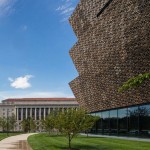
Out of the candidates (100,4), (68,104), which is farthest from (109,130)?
(68,104)

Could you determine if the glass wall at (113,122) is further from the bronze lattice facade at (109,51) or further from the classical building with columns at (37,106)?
the classical building with columns at (37,106)

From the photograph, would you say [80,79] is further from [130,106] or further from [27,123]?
[27,123]

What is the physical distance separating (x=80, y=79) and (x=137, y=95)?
19.1 m

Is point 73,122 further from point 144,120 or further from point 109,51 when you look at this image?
point 109,51

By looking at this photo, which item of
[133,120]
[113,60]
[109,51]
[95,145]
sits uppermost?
[109,51]

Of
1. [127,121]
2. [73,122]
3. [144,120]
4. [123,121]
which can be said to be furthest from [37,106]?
[73,122]

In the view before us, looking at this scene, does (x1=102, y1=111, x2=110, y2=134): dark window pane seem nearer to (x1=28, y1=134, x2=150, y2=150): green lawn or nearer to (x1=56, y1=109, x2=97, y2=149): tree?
(x1=28, y1=134, x2=150, y2=150): green lawn

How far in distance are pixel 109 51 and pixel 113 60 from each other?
1511mm

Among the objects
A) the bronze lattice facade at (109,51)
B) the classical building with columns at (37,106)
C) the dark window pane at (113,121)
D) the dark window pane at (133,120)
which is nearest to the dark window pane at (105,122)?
the bronze lattice facade at (109,51)

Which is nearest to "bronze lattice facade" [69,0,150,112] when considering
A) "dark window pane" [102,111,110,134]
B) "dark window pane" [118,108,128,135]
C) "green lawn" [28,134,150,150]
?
"dark window pane" [118,108,128,135]

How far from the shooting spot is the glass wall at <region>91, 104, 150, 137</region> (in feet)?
156

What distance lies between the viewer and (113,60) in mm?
50375

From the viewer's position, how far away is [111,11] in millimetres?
49250

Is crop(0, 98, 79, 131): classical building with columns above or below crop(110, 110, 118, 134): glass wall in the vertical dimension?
above
